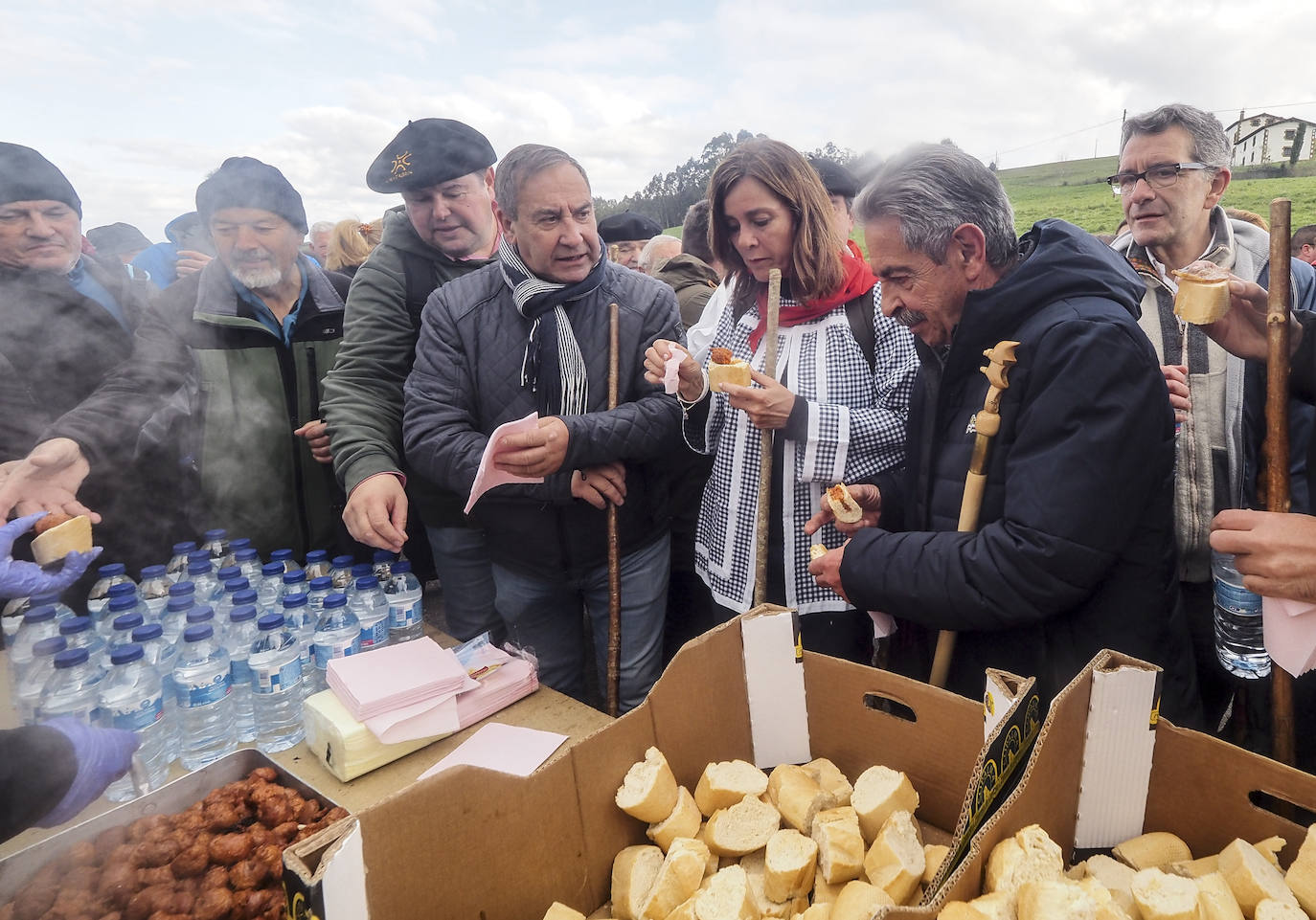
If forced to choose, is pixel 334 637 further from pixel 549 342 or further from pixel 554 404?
pixel 549 342

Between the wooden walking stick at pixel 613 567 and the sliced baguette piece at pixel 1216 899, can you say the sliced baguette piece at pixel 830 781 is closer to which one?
the sliced baguette piece at pixel 1216 899

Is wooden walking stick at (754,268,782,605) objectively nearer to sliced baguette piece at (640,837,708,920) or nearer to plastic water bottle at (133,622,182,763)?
sliced baguette piece at (640,837,708,920)

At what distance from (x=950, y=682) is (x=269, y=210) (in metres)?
2.88

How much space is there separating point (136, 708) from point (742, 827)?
1298 mm

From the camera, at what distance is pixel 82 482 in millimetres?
2477

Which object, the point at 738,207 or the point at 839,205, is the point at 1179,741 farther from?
the point at 839,205

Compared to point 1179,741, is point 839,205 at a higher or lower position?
higher

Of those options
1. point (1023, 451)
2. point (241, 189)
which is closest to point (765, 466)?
point (1023, 451)

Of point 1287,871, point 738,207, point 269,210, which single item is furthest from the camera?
point 269,210

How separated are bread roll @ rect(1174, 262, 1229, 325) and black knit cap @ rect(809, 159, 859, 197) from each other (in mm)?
1831

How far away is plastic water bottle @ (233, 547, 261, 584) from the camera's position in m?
2.26

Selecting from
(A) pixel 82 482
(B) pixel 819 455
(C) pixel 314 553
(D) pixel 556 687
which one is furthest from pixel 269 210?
(B) pixel 819 455

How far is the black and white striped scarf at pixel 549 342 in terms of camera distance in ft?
7.93

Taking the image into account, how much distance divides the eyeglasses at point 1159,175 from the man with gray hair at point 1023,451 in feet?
4.02
